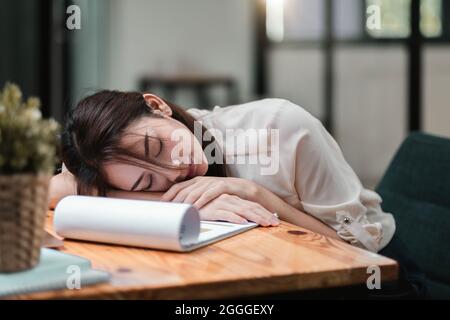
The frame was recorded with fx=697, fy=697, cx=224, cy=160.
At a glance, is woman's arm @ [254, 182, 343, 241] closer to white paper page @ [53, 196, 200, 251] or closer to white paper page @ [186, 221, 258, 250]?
white paper page @ [186, 221, 258, 250]

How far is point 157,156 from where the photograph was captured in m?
1.24

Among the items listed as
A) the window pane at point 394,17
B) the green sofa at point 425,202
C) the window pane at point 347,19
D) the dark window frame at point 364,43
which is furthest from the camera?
the window pane at point 347,19

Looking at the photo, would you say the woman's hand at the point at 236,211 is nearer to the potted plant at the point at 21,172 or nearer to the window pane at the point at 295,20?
the potted plant at the point at 21,172

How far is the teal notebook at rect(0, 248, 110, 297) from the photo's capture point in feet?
2.49

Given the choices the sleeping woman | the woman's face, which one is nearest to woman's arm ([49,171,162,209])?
the sleeping woman

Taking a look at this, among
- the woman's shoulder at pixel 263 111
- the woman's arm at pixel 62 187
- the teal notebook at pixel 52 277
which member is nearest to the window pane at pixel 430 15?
the woman's shoulder at pixel 263 111

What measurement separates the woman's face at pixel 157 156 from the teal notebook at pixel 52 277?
42 cm

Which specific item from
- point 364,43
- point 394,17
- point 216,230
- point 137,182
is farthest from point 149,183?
point 364,43

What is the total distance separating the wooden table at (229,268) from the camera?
783mm

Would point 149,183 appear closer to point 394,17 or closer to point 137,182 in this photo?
point 137,182

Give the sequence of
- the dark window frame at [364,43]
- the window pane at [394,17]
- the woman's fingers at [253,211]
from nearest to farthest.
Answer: the woman's fingers at [253,211], the dark window frame at [364,43], the window pane at [394,17]

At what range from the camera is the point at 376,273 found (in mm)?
866

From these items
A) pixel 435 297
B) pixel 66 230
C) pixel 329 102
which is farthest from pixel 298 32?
pixel 66 230
